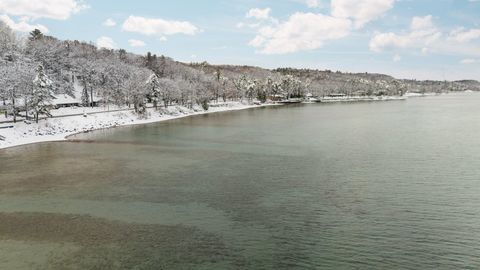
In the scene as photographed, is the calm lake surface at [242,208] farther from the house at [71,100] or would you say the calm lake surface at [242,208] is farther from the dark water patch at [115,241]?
the house at [71,100]

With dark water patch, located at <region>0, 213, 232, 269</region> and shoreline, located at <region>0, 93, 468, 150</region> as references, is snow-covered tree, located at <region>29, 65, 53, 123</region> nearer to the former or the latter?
shoreline, located at <region>0, 93, 468, 150</region>

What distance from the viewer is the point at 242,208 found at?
1037 inches

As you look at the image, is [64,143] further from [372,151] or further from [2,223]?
[372,151]

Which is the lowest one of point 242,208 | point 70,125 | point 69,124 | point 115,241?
point 115,241

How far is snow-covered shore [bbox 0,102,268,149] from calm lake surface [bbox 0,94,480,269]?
452 inches

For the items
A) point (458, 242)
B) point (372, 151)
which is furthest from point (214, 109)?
point (458, 242)

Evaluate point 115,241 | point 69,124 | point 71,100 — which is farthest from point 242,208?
point 71,100

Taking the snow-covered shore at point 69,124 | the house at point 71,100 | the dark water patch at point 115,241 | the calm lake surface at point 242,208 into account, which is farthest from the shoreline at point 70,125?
the dark water patch at point 115,241

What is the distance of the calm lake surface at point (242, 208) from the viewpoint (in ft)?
62.4

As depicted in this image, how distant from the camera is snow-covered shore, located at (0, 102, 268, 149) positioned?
191ft

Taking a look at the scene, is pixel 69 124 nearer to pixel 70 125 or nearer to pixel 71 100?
pixel 70 125

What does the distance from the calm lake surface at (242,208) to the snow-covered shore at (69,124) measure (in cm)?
1149

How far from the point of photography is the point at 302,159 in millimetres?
43000

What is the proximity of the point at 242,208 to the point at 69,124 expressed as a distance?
57305 mm
